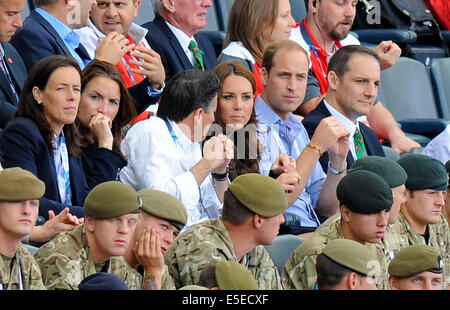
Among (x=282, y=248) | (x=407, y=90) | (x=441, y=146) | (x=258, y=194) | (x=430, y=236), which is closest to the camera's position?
(x=258, y=194)

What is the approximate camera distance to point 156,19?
6449mm

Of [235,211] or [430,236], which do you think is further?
[430,236]

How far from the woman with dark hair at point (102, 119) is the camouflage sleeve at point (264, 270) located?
31.6 inches

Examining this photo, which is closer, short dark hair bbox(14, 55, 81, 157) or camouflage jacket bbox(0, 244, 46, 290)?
camouflage jacket bbox(0, 244, 46, 290)

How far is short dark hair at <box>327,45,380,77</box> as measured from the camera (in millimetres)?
6316

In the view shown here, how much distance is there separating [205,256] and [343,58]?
6.86 feet

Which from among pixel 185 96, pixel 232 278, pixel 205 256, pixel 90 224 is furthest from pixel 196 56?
pixel 232 278

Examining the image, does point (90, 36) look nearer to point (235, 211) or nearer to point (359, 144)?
point (359, 144)

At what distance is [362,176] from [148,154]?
3.06 ft

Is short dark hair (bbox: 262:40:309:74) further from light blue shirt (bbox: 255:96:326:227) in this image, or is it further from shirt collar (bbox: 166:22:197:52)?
shirt collar (bbox: 166:22:197:52)

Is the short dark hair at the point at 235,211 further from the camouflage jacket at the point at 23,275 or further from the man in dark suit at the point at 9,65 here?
the man in dark suit at the point at 9,65

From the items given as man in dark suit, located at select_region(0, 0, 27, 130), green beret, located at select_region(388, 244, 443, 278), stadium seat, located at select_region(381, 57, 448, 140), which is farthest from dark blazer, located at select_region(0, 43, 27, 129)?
stadium seat, located at select_region(381, 57, 448, 140)

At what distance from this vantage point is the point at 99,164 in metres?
5.29

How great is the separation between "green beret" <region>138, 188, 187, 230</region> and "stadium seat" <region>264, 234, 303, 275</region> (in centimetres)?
69
